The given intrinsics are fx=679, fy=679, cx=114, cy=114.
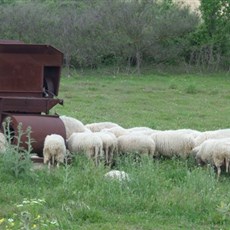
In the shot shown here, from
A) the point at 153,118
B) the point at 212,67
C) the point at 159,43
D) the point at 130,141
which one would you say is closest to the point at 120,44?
the point at 159,43

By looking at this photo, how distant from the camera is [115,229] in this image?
6.77 meters

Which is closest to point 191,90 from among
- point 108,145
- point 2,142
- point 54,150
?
point 108,145

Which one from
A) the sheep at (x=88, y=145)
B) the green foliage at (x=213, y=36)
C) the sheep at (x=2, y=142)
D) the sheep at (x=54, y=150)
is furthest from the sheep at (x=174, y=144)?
the green foliage at (x=213, y=36)

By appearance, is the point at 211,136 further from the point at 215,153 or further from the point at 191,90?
the point at 191,90

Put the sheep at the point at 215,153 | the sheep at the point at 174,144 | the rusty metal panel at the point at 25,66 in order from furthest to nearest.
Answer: the rusty metal panel at the point at 25,66
the sheep at the point at 174,144
the sheep at the point at 215,153

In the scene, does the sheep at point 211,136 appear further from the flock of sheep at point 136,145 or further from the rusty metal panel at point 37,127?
the rusty metal panel at point 37,127

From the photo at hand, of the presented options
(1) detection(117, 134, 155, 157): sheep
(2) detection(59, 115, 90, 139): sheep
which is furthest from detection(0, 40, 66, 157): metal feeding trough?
(1) detection(117, 134, 155, 157): sheep

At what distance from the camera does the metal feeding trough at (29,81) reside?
11227 mm

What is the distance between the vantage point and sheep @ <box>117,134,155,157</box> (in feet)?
35.2

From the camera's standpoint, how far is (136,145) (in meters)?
10.8

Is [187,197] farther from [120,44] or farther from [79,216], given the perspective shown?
[120,44]

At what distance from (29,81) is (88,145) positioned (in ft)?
6.69

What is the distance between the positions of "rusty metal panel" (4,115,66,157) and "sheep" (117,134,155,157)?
0.99 meters

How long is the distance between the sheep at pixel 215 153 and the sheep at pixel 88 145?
1553 millimetres
